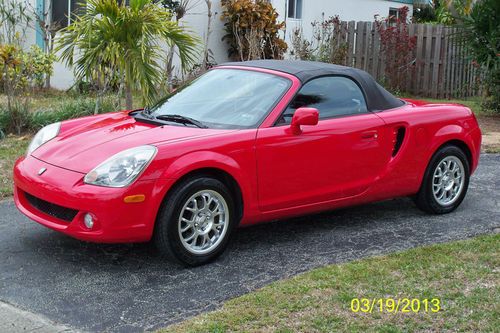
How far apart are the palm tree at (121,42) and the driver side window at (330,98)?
11.4ft

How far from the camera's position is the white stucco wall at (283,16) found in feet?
50.7

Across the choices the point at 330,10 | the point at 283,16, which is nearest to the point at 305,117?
the point at 283,16

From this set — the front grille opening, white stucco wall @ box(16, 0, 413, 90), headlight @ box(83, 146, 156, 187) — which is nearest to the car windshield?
headlight @ box(83, 146, 156, 187)

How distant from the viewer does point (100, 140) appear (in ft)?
17.4

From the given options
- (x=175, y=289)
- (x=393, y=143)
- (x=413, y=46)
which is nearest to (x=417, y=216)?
(x=393, y=143)

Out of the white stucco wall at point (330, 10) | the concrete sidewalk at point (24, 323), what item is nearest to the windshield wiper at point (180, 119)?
the concrete sidewalk at point (24, 323)

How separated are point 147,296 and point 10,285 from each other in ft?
3.09

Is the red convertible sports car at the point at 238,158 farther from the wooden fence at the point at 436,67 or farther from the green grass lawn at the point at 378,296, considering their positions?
the wooden fence at the point at 436,67

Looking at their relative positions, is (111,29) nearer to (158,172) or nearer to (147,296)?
(158,172)

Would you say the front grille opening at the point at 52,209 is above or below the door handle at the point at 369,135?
below

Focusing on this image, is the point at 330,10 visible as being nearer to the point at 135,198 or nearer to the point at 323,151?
the point at 323,151

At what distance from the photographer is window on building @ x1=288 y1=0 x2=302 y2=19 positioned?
18.7m

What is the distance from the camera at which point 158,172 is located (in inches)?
192

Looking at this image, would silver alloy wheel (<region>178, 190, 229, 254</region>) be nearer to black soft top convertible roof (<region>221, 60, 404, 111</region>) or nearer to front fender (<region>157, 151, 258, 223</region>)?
front fender (<region>157, 151, 258, 223</region>)
